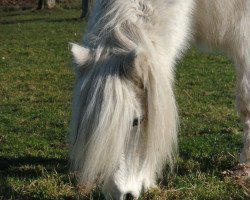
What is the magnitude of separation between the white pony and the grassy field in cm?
68

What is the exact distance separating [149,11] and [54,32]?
64.2 feet

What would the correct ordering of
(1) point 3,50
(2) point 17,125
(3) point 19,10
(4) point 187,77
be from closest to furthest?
1. (2) point 17,125
2. (4) point 187,77
3. (1) point 3,50
4. (3) point 19,10

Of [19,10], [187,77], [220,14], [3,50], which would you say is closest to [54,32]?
[3,50]

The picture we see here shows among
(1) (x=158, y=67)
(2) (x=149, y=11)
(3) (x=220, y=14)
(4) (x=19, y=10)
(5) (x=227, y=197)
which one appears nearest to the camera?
(1) (x=158, y=67)

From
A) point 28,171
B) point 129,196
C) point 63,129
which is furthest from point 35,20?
point 129,196

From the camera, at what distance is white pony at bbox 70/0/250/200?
3824 millimetres

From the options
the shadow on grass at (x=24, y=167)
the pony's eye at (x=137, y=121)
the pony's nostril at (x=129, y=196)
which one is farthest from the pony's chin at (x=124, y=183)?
the shadow on grass at (x=24, y=167)

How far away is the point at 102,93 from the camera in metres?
3.84

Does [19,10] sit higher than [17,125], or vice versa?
[19,10]

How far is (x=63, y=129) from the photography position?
25.9ft

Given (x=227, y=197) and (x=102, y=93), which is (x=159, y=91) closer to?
(x=102, y=93)

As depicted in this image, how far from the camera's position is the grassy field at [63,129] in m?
5.04

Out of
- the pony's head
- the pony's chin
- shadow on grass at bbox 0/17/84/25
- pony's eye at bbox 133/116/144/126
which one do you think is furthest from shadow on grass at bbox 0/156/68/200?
shadow on grass at bbox 0/17/84/25

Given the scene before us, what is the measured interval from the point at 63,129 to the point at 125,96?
4.11 meters
